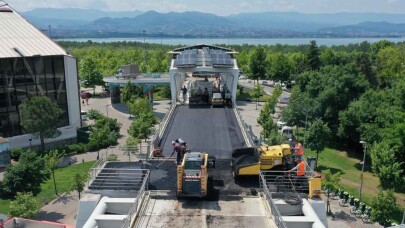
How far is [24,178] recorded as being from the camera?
26906 millimetres

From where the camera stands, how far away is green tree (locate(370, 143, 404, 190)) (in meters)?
30.5

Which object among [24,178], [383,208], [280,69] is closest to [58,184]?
[24,178]

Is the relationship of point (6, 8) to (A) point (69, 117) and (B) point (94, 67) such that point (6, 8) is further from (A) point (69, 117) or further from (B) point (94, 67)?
(B) point (94, 67)

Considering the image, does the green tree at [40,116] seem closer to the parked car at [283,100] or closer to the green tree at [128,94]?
the green tree at [128,94]

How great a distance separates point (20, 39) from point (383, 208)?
3831cm

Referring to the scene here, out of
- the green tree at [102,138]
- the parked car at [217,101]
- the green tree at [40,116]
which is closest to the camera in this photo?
the parked car at [217,101]

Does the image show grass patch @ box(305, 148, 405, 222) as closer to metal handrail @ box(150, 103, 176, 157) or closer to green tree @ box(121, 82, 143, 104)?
metal handrail @ box(150, 103, 176, 157)

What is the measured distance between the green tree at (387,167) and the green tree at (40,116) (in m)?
29.4

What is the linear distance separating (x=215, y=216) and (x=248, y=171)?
3.50 m

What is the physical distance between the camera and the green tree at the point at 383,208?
2492cm

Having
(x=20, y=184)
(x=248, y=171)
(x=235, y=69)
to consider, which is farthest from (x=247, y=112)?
(x=248, y=171)

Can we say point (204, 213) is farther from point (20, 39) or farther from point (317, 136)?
point (20, 39)

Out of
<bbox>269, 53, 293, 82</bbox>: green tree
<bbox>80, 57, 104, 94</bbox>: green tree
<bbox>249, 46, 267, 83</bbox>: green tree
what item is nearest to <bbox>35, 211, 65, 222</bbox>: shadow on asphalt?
<bbox>80, 57, 104, 94</bbox>: green tree

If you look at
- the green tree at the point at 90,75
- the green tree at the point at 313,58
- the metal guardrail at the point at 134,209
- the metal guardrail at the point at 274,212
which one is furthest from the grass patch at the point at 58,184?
the green tree at the point at 313,58
